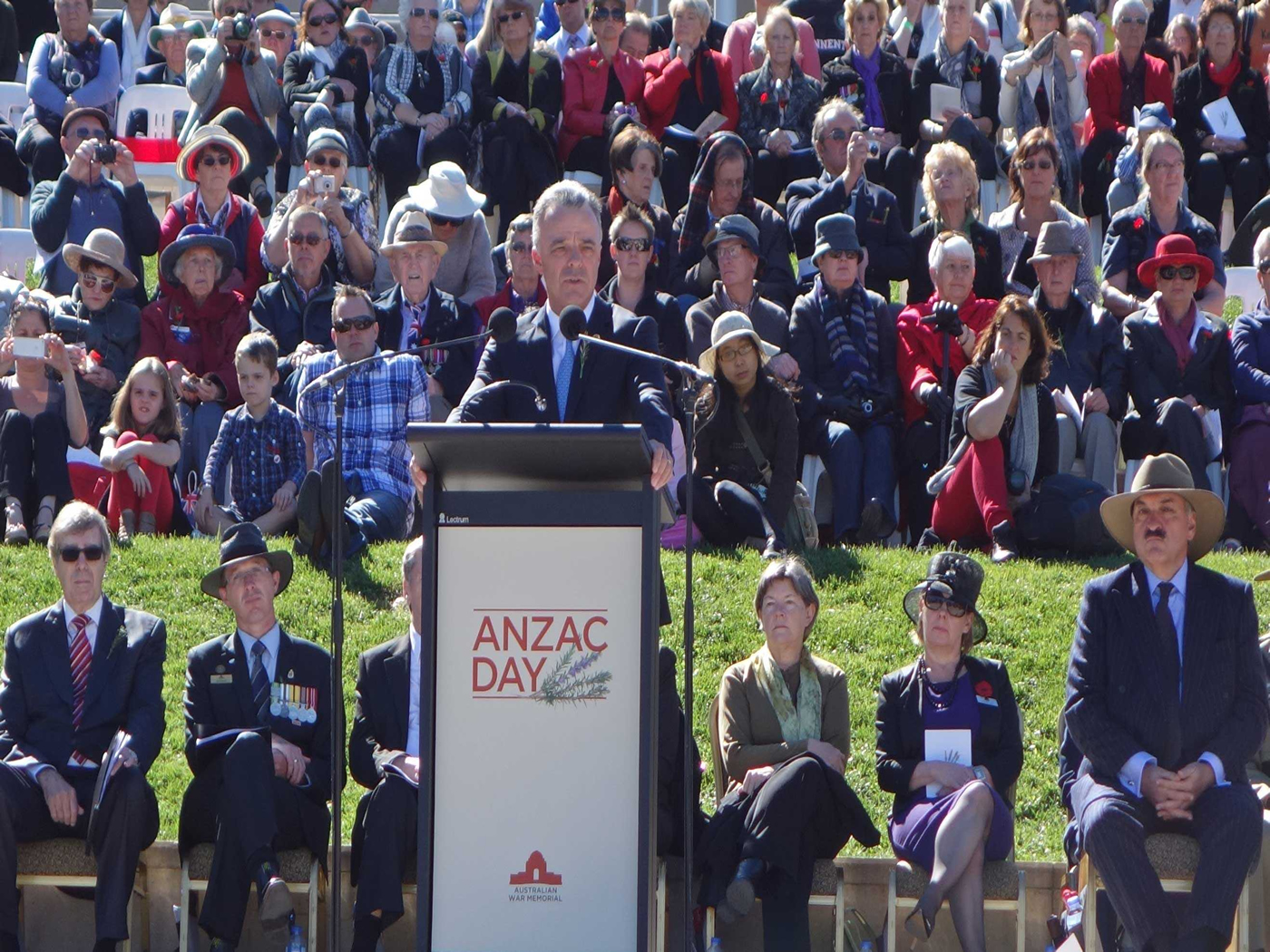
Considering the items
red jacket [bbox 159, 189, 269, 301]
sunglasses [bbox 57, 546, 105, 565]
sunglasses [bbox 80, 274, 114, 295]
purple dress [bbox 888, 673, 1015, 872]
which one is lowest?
purple dress [bbox 888, 673, 1015, 872]

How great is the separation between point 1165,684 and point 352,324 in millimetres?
4674

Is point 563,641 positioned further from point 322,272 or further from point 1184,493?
point 322,272

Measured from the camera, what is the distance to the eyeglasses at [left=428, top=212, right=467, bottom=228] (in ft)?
36.9

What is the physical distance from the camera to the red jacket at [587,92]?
13.2 m

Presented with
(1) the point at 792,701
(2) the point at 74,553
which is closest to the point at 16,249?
(2) the point at 74,553

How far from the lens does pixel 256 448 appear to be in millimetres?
9383

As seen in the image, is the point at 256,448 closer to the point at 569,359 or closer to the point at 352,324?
the point at 352,324

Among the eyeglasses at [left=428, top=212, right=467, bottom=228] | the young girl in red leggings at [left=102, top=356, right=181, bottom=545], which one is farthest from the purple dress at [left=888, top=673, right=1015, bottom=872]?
the eyeglasses at [left=428, top=212, right=467, bottom=228]

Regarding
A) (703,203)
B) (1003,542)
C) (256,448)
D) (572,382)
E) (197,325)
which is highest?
(703,203)

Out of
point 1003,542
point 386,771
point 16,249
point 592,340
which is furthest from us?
point 16,249

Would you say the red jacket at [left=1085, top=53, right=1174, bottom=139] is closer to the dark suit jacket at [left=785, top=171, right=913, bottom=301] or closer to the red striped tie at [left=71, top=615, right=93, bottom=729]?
the dark suit jacket at [left=785, top=171, right=913, bottom=301]

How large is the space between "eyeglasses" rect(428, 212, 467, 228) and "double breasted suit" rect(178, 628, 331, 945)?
500 centimetres

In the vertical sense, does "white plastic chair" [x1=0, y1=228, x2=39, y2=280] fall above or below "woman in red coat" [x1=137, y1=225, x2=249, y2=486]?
above

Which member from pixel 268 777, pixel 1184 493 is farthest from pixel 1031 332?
pixel 268 777
